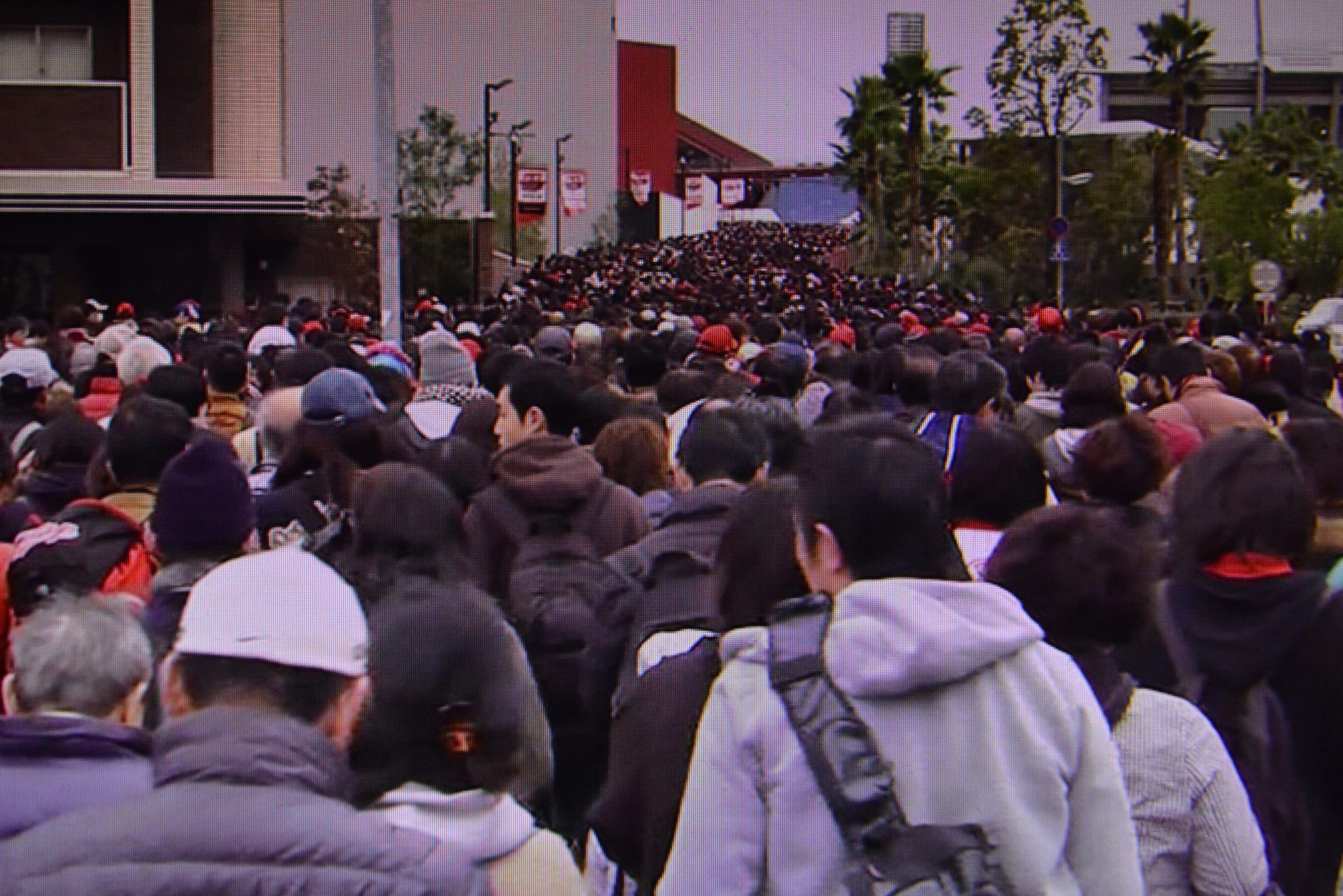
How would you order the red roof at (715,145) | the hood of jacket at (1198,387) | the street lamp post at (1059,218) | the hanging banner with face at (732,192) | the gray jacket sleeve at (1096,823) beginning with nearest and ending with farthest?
the gray jacket sleeve at (1096,823) < the hood of jacket at (1198,387) < the street lamp post at (1059,218) < the hanging banner with face at (732,192) < the red roof at (715,145)

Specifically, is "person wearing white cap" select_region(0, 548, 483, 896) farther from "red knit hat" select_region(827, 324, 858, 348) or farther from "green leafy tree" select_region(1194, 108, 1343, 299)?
"green leafy tree" select_region(1194, 108, 1343, 299)

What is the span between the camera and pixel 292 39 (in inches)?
1500

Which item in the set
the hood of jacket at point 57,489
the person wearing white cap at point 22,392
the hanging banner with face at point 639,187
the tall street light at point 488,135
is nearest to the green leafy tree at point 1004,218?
the tall street light at point 488,135

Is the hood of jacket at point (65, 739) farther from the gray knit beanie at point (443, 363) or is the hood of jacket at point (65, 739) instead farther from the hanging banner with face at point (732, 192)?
the hanging banner with face at point (732, 192)

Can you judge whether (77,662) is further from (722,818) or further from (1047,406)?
(1047,406)

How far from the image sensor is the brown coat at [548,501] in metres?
5.70

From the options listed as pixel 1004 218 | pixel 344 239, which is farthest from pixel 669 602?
pixel 1004 218

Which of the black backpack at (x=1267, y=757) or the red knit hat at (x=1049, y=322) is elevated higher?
the red knit hat at (x=1049, y=322)

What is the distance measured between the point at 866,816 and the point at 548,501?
118 inches

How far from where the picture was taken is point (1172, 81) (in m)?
45.6

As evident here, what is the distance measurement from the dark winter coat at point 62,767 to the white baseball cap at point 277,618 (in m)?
0.26

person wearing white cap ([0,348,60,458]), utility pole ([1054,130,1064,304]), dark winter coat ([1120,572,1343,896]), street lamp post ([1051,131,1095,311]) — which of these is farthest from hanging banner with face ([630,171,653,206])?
dark winter coat ([1120,572,1343,896])

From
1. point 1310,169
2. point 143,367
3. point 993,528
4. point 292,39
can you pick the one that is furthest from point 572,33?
point 993,528

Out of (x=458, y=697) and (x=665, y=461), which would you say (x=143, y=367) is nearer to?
(x=665, y=461)
